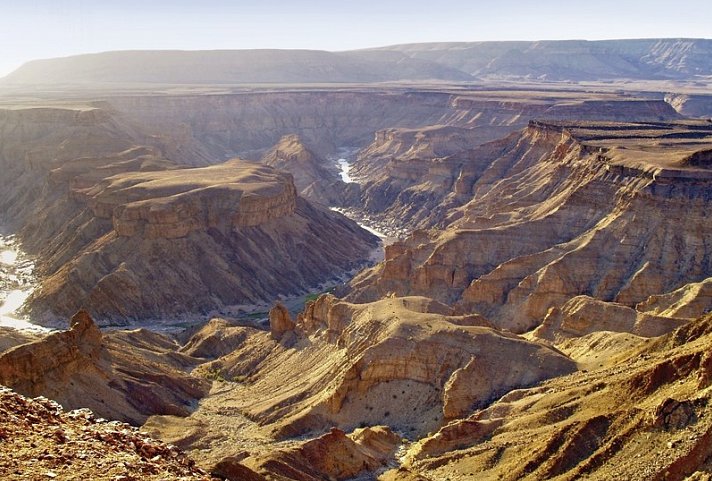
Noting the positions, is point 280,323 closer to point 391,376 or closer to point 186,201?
point 391,376

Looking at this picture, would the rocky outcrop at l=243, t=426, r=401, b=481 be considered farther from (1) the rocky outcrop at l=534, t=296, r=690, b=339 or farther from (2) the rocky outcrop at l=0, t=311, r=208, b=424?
(1) the rocky outcrop at l=534, t=296, r=690, b=339

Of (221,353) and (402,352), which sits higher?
(402,352)

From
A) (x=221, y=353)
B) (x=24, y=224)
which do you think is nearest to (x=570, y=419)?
(x=221, y=353)

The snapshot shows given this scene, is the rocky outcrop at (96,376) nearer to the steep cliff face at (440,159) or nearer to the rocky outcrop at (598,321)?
the rocky outcrop at (598,321)

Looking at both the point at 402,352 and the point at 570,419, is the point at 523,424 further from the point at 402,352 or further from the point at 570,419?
the point at 402,352

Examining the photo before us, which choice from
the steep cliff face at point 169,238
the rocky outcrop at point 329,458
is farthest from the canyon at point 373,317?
the steep cliff face at point 169,238

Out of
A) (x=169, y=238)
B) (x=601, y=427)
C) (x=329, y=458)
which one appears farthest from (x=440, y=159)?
(x=601, y=427)
